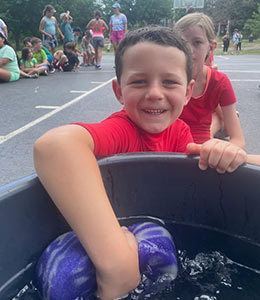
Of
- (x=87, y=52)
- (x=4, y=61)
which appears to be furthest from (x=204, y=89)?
(x=87, y=52)

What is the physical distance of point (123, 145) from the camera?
1049 mm

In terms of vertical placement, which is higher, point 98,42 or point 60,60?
point 98,42

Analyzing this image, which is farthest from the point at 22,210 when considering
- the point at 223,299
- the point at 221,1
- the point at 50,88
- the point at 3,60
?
the point at 221,1

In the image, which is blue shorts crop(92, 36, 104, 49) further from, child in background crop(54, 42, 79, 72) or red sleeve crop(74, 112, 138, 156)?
red sleeve crop(74, 112, 138, 156)

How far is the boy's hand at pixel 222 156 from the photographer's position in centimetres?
90

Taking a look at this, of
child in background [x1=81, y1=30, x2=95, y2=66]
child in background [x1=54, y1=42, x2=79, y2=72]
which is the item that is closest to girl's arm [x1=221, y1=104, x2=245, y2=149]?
child in background [x1=54, y1=42, x2=79, y2=72]

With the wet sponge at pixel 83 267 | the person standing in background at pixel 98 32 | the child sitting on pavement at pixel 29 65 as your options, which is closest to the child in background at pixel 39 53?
the child sitting on pavement at pixel 29 65

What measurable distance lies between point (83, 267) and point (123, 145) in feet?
1.30

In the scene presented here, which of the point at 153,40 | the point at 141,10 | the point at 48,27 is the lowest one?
the point at 153,40

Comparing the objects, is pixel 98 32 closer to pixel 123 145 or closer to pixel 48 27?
pixel 48 27

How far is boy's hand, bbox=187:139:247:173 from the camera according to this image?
2.96 feet

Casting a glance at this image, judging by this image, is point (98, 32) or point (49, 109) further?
point (98, 32)

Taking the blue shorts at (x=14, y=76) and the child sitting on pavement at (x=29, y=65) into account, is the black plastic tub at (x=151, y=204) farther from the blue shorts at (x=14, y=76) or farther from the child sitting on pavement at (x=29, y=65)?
the child sitting on pavement at (x=29, y=65)

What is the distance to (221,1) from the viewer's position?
39.1 meters
